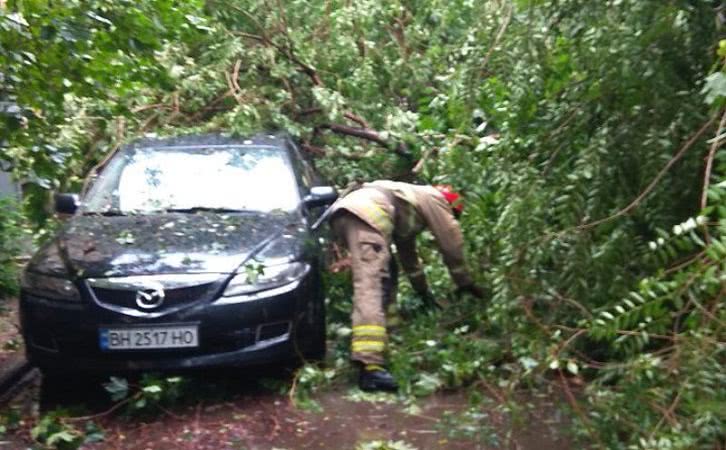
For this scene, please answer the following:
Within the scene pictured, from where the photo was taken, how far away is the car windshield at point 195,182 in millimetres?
7332

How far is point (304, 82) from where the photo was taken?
984cm

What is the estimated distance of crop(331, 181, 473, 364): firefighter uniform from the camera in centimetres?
640

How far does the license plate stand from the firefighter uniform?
1.00 m

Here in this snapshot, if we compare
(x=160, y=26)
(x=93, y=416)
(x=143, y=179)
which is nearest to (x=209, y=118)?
(x=143, y=179)

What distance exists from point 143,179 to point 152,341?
1815 mm

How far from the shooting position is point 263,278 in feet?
21.0

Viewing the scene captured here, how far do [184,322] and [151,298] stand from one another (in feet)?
0.78

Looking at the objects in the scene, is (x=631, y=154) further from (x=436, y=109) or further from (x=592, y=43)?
(x=436, y=109)

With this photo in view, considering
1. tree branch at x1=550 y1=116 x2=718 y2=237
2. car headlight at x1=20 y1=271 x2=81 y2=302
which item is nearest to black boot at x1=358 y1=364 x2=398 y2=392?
tree branch at x1=550 y1=116 x2=718 y2=237

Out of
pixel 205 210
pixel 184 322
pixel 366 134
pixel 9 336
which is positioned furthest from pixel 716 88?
pixel 9 336

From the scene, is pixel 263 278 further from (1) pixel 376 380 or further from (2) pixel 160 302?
(1) pixel 376 380

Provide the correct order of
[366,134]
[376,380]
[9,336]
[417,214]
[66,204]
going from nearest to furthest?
[376,380]
[417,214]
[66,204]
[9,336]
[366,134]

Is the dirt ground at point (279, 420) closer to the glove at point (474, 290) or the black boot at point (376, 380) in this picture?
the black boot at point (376, 380)

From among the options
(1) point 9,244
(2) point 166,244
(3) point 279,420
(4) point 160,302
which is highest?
(2) point 166,244
